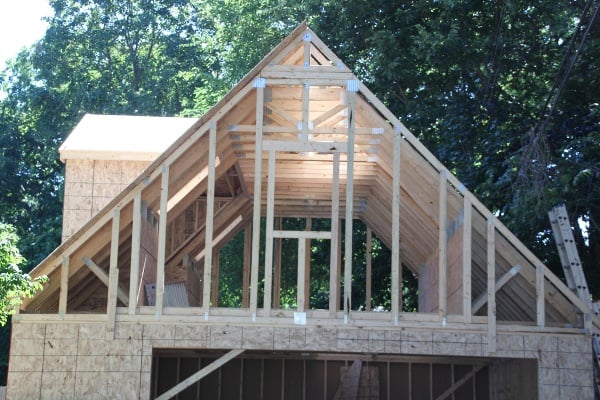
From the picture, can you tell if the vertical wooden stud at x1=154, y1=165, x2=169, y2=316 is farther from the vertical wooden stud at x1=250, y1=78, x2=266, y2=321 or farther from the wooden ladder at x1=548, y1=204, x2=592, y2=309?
the wooden ladder at x1=548, y1=204, x2=592, y2=309

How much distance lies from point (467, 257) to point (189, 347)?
4.16m

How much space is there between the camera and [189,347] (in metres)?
12.4

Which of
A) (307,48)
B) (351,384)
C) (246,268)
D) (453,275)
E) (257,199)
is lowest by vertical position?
(351,384)

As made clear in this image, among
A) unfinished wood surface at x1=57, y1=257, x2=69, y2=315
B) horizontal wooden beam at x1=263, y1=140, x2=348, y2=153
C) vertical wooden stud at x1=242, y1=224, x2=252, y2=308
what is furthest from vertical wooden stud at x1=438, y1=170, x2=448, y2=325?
Result: vertical wooden stud at x1=242, y1=224, x2=252, y2=308

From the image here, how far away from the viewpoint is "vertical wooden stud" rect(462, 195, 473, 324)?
492 inches

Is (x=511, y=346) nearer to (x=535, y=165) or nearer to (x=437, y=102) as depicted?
(x=535, y=165)

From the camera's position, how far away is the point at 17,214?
97.7 feet

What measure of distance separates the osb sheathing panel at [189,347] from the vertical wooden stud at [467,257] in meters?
0.39

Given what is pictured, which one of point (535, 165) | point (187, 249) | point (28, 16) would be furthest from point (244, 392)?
point (28, 16)

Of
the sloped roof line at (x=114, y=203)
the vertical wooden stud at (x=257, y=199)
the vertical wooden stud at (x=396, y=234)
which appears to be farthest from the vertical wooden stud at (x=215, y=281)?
the vertical wooden stud at (x=396, y=234)

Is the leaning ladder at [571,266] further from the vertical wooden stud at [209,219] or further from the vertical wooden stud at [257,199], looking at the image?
the vertical wooden stud at [209,219]

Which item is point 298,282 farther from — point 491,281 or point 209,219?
point 491,281

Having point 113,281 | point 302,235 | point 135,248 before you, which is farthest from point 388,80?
point 113,281

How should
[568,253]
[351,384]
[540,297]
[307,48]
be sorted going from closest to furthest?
[540,297] < [307,48] < [568,253] < [351,384]
